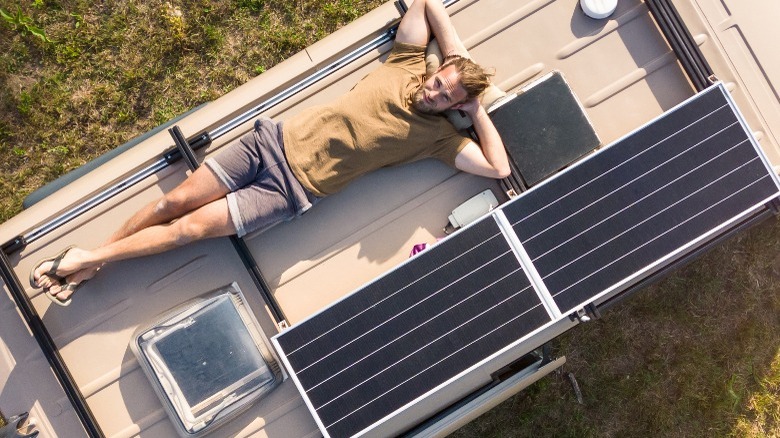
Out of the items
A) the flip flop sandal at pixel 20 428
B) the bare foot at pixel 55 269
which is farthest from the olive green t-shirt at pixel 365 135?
the flip flop sandal at pixel 20 428

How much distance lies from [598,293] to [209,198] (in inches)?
104

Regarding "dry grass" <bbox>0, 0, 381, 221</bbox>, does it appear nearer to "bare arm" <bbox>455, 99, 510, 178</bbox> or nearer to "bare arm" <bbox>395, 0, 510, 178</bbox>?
"bare arm" <bbox>395, 0, 510, 178</bbox>

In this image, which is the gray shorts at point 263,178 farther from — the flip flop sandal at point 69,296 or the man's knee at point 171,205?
the flip flop sandal at point 69,296

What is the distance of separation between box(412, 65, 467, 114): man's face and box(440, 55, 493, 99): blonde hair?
1.1 inches

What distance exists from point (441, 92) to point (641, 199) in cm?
146

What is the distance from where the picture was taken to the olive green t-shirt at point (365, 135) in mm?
3889

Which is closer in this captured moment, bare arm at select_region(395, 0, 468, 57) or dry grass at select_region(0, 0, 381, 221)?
bare arm at select_region(395, 0, 468, 57)

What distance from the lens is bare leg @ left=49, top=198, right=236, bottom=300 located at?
12.6 ft

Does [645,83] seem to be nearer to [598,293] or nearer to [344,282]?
[598,293]

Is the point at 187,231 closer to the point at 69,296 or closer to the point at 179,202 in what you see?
the point at 179,202

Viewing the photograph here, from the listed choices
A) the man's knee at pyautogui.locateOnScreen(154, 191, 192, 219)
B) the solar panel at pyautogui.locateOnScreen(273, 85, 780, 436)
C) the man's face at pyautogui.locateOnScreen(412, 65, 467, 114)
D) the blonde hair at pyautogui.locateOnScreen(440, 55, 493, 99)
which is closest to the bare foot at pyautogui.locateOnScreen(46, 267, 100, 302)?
the man's knee at pyautogui.locateOnScreen(154, 191, 192, 219)

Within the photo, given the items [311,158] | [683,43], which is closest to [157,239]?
[311,158]

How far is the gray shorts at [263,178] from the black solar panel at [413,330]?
2.46 ft

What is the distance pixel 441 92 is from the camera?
3.70 m
